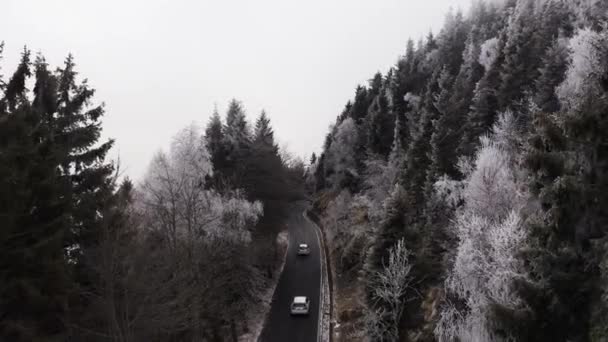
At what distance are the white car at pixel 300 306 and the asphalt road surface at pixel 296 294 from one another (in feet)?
1.23

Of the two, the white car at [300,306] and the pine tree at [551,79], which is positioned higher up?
the pine tree at [551,79]

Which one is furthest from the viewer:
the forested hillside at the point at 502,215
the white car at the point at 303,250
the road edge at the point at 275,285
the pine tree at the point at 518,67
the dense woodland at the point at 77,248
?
the white car at the point at 303,250

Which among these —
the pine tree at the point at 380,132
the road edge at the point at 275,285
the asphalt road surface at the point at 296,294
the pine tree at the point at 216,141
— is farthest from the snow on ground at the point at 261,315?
the pine tree at the point at 380,132

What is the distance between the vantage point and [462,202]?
27.6m

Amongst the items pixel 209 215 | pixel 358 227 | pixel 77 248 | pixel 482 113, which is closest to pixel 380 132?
pixel 358 227

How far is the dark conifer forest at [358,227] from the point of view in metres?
11.6

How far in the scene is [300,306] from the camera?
28.6 meters

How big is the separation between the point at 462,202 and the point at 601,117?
16289mm

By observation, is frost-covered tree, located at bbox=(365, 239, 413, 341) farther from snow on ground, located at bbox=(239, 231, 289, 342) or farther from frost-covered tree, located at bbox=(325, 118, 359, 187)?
frost-covered tree, located at bbox=(325, 118, 359, 187)

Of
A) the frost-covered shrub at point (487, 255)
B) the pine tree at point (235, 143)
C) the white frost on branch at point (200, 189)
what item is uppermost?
the pine tree at point (235, 143)

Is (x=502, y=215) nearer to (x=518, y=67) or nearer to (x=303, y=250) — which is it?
(x=518, y=67)

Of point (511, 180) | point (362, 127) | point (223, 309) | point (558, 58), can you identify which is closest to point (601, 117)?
point (511, 180)

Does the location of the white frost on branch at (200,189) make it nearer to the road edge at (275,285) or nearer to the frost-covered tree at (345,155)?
the road edge at (275,285)

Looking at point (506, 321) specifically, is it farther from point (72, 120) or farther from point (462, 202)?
point (72, 120)
